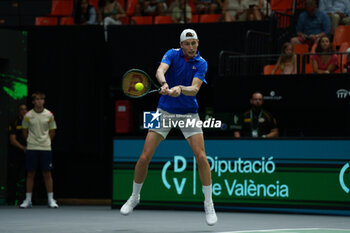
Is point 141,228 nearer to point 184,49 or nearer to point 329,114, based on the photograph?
point 184,49

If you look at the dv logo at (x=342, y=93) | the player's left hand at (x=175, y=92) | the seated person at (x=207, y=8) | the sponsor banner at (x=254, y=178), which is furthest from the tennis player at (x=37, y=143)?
the player's left hand at (x=175, y=92)

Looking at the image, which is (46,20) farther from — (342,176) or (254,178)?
(342,176)

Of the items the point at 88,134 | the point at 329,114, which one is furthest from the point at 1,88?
the point at 329,114

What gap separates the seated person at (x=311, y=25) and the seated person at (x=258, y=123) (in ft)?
10.7

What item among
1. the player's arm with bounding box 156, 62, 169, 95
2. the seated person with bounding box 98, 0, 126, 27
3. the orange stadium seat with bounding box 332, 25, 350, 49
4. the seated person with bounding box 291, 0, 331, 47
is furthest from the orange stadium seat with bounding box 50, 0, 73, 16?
the player's arm with bounding box 156, 62, 169, 95

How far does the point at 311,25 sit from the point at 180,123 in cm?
770

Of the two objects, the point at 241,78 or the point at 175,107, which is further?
the point at 241,78

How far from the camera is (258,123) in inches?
464

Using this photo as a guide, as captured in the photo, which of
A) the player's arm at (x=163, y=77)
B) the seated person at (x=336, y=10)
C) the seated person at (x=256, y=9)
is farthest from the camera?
the seated person at (x=256, y=9)

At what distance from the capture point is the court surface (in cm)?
812

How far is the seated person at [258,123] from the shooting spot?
11.8 m

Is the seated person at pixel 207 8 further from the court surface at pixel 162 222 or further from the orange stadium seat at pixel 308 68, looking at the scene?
the court surface at pixel 162 222

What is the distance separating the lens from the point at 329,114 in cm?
1352

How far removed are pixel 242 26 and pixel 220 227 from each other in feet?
22.5
